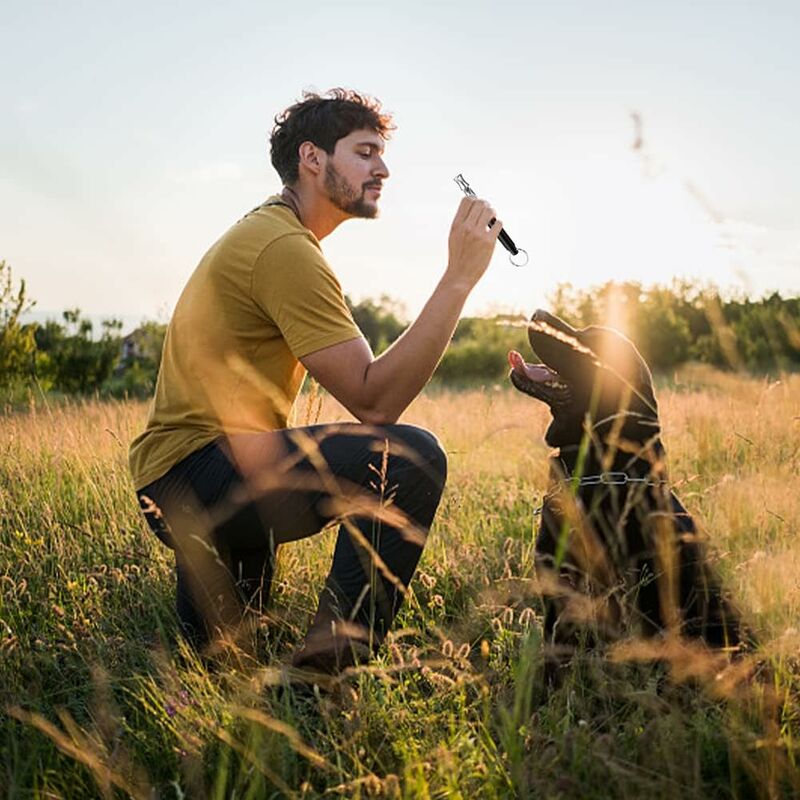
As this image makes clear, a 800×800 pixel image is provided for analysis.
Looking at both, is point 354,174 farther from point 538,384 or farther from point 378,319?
point 378,319

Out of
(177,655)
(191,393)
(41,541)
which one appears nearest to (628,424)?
(191,393)

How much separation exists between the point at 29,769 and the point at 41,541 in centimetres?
141

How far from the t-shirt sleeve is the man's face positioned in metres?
0.42

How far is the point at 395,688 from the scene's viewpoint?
2.38 m


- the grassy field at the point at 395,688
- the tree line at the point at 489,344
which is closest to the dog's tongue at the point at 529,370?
the grassy field at the point at 395,688

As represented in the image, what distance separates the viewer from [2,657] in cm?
268

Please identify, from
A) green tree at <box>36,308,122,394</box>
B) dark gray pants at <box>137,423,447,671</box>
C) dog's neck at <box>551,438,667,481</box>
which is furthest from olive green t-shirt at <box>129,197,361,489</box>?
green tree at <box>36,308,122,394</box>

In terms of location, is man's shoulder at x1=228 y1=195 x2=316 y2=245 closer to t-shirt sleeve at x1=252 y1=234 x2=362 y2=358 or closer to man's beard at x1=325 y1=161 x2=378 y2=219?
t-shirt sleeve at x1=252 y1=234 x2=362 y2=358

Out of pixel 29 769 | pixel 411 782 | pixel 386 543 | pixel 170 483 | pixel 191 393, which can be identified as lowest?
pixel 29 769

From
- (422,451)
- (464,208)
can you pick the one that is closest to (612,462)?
(422,451)

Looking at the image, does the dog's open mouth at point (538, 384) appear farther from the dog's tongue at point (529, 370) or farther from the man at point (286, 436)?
the man at point (286, 436)

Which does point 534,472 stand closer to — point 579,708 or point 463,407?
point 579,708

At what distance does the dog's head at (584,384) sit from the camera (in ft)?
9.28

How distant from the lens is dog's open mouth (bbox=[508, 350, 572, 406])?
285cm
